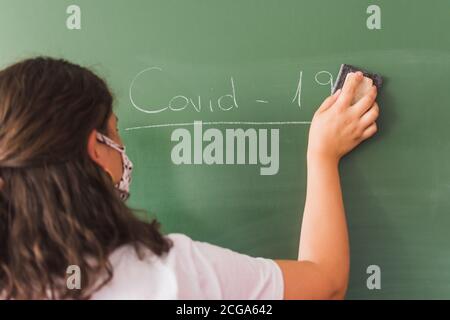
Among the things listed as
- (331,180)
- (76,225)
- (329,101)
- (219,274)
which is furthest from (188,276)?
(329,101)

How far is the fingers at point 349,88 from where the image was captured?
42.6 inches

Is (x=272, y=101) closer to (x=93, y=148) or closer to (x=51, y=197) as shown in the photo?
(x=93, y=148)

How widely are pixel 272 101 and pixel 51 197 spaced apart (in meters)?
0.53

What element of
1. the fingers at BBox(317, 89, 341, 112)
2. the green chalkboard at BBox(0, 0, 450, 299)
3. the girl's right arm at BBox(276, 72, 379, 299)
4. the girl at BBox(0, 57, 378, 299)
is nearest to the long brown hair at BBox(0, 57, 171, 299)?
the girl at BBox(0, 57, 378, 299)

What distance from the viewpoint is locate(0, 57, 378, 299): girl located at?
0.85 m

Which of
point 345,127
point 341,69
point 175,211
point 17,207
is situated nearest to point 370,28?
point 341,69

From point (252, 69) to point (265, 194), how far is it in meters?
0.29

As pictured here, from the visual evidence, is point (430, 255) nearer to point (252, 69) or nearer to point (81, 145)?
point (252, 69)

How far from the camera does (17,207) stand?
871mm

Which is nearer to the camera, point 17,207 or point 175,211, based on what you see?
point 17,207

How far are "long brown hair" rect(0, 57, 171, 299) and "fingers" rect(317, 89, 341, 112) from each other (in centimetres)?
47

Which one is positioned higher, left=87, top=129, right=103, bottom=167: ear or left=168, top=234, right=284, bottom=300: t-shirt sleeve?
left=87, top=129, right=103, bottom=167: ear

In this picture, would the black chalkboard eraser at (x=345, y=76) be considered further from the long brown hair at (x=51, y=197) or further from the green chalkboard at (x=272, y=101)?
the long brown hair at (x=51, y=197)

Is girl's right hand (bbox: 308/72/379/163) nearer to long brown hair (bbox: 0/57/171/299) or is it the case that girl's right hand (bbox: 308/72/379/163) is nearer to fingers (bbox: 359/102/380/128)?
fingers (bbox: 359/102/380/128)
